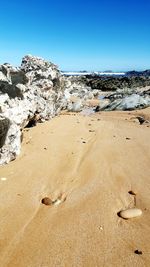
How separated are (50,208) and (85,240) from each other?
1.08 meters

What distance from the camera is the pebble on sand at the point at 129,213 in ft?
17.8

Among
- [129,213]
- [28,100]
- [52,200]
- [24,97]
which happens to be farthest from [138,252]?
[28,100]

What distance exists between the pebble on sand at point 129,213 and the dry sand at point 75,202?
9 cm

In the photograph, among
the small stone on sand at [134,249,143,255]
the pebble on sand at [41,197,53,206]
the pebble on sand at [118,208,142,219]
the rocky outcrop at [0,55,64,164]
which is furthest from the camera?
the rocky outcrop at [0,55,64,164]

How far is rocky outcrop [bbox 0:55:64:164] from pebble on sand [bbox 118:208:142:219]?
120 inches

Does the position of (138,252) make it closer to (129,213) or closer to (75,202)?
(129,213)

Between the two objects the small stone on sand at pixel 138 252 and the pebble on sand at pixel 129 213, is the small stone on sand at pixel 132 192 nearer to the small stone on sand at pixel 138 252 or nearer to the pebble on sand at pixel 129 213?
the pebble on sand at pixel 129 213

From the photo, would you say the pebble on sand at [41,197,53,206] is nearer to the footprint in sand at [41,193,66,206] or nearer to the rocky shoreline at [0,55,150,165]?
the footprint in sand at [41,193,66,206]

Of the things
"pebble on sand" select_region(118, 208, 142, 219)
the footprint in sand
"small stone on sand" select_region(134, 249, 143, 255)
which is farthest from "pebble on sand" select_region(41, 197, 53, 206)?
"small stone on sand" select_region(134, 249, 143, 255)

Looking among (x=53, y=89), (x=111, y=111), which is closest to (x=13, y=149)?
(x=53, y=89)

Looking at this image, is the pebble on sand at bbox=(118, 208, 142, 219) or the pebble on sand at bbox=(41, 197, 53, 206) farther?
the pebble on sand at bbox=(41, 197, 53, 206)

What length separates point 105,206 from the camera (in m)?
5.76

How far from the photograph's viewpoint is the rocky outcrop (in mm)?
7602

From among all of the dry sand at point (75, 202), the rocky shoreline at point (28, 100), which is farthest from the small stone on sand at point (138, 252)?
the rocky shoreline at point (28, 100)
